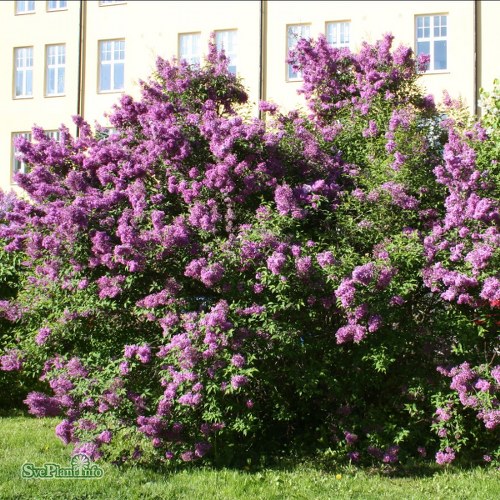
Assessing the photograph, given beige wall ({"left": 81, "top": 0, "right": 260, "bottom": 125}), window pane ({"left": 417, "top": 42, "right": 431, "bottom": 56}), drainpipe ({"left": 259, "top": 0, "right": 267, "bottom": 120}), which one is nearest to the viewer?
window pane ({"left": 417, "top": 42, "right": 431, "bottom": 56})

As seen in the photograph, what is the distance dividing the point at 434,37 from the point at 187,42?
29.5ft

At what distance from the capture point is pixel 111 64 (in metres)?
31.8

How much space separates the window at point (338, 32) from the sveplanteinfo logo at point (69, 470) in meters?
23.2

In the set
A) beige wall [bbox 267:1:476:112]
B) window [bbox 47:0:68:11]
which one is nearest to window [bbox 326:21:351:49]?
beige wall [bbox 267:1:476:112]

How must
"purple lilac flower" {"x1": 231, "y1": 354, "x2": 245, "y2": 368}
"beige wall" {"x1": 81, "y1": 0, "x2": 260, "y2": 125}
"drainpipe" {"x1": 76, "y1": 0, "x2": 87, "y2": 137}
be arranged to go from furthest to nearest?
"drainpipe" {"x1": 76, "y1": 0, "x2": 87, "y2": 137}
"beige wall" {"x1": 81, "y1": 0, "x2": 260, "y2": 125}
"purple lilac flower" {"x1": 231, "y1": 354, "x2": 245, "y2": 368}

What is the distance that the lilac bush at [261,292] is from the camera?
290 inches

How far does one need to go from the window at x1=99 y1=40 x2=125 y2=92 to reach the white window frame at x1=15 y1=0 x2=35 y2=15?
149 inches

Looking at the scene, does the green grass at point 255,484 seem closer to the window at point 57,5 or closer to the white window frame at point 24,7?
the window at point 57,5

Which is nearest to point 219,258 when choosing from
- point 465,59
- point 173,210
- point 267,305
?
point 267,305

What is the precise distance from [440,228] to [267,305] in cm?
185

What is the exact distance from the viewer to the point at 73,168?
912 cm

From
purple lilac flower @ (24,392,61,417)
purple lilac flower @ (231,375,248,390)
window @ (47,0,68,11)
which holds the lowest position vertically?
purple lilac flower @ (24,392,61,417)

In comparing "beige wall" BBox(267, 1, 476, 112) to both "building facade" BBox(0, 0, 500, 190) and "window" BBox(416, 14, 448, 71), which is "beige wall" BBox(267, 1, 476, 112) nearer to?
"building facade" BBox(0, 0, 500, 190)

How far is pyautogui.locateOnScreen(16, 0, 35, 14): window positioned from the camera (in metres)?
33.4
